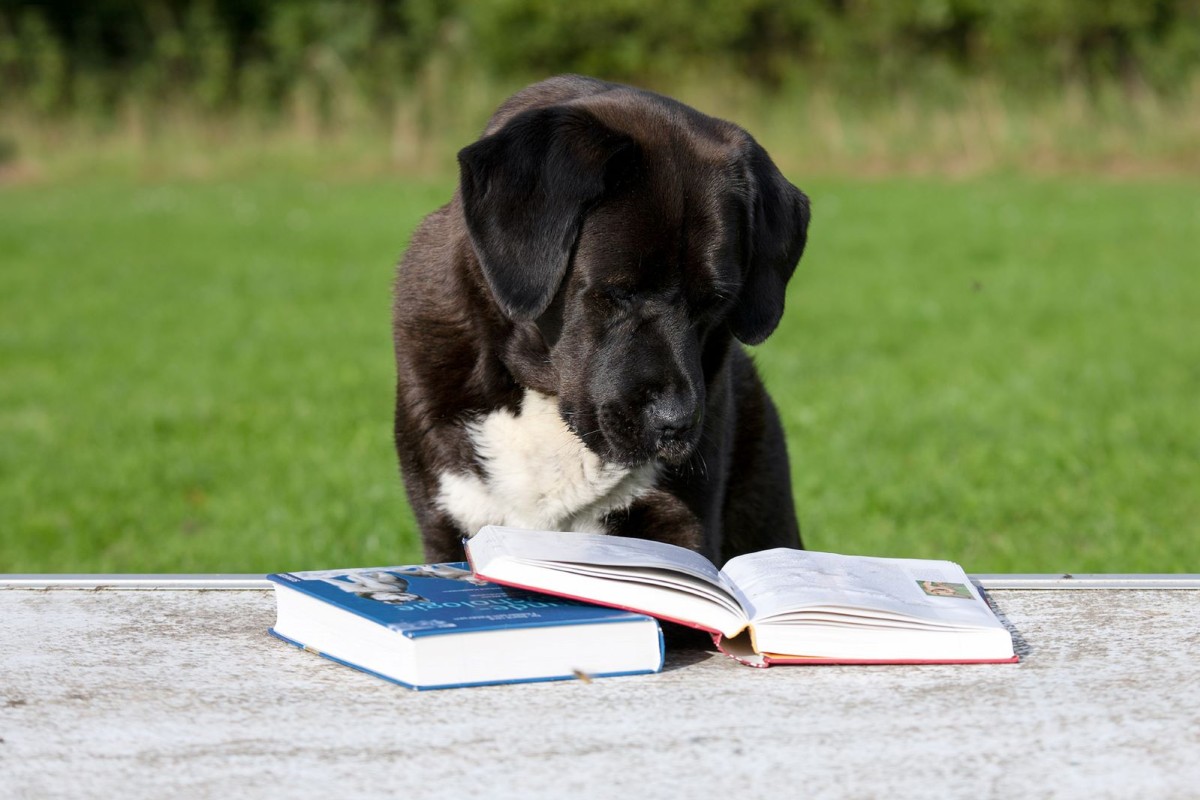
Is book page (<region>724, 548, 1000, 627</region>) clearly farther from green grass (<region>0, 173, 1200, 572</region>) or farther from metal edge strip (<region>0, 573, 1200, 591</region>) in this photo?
green grass (<region>0, 173, 1200, 572</region>)

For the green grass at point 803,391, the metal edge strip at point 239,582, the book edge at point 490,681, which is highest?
the book edge at point 490,681

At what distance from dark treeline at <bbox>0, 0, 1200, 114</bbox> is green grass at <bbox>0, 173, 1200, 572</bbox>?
7.37 m

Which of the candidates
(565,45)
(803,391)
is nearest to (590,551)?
(803,391)

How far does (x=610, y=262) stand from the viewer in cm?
251

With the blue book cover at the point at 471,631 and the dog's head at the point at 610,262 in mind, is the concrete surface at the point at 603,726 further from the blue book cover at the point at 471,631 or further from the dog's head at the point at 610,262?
the dog's head at the point at 610,262

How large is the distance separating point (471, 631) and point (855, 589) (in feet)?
1.92

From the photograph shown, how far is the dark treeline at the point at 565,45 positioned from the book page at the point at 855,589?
54.8ft

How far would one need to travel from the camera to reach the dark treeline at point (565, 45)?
19.5 m

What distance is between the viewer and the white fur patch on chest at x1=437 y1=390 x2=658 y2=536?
8.91 ft

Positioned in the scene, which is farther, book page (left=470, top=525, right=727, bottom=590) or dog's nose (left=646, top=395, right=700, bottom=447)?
dog's nose (left=646, top=395, right=700, bottom=447)

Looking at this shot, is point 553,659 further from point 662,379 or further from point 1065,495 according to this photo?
point 1065,495

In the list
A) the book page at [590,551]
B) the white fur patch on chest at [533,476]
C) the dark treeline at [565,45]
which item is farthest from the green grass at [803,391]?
the dark treeline at [565,45]

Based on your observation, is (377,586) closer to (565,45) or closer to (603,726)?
(603,726)

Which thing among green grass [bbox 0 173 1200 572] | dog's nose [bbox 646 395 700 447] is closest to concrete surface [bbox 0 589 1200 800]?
dog's nose [bbox 646 395 700 447]
